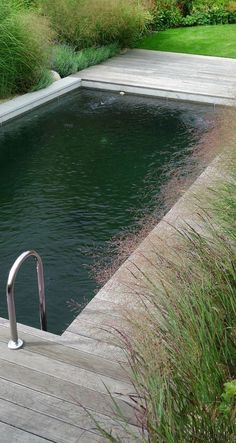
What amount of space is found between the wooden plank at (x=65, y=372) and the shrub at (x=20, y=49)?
5805 millimetres

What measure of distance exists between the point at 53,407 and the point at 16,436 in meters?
0.23

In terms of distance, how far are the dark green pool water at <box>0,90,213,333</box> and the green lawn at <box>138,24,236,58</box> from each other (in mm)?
3052

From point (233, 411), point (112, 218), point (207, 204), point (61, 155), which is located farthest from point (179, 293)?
point (61, 155)

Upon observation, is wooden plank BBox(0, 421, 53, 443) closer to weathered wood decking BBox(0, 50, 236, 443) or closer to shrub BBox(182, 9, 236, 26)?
weathered wood decking BBox(0, 50, 236, 443)

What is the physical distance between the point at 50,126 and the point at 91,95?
5.32 feet

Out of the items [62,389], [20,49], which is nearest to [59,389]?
[62,389]

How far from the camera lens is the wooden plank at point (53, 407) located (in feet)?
8.14

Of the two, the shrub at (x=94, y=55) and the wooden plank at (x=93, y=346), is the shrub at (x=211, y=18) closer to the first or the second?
the shrub at (x=94, y=55)

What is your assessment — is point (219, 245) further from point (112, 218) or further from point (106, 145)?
point (106, 145)

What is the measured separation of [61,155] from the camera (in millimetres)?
6777

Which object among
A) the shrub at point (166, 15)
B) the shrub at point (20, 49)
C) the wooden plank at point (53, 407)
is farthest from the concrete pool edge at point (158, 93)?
the wooden plank at point (53, 407)

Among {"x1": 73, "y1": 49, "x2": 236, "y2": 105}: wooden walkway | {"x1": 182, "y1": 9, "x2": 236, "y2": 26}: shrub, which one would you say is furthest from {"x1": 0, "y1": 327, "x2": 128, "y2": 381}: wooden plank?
{"x1": 182, "y1": 9, "x2": 236, "y2": 26}: shrub

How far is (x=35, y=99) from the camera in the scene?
826 centimetres

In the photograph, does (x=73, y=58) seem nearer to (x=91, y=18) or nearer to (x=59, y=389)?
(x=91, y=18)
